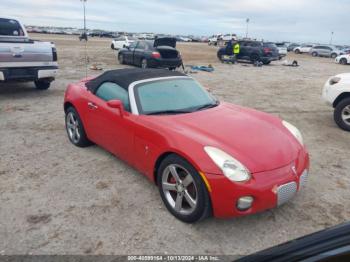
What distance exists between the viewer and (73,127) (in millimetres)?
5473

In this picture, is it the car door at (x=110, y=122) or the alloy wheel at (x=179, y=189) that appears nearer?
the alloy wheel at (x=179, y=189)

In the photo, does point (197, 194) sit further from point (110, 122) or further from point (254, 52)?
point (254, 52)

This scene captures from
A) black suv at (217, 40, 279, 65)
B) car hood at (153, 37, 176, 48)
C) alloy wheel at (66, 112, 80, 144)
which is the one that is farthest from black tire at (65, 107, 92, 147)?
black suv at (217, 40, 279, 65)

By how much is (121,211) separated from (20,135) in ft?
11.2

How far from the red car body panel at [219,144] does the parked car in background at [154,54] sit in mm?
10984

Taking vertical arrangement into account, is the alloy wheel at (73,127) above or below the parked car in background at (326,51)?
below

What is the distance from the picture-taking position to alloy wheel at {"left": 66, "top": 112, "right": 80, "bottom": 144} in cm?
534

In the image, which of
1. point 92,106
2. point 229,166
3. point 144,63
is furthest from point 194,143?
point 144,63

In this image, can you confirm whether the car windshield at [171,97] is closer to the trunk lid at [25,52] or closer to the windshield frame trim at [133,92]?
the windshield frame trim at [133,92]

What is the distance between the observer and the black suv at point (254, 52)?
23297mm

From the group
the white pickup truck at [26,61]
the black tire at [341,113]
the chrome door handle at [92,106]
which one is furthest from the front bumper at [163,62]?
the chrome door handle at [92,106]

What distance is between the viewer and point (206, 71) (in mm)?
17156

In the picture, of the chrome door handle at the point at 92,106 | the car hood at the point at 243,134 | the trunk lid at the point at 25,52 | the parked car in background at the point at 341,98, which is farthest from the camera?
the trunk lid at the point at 25,52

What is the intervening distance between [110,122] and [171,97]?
90 cm
